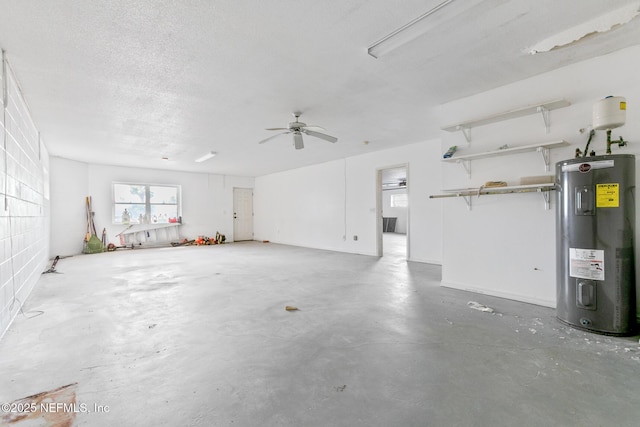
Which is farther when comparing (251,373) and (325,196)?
(325,196)

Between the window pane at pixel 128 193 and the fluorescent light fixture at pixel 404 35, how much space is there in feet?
29.9

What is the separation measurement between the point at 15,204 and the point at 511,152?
5719mm

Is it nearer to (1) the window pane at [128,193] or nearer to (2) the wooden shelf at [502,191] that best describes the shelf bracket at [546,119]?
(2) the wooden shelf at [502,191]

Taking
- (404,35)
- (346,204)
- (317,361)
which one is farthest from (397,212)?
(317,361)

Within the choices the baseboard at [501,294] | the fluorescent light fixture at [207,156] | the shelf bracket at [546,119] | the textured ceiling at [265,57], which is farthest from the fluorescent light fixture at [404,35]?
the fluorescent light fixture at [207,156]

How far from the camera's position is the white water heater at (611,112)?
248 centimetres

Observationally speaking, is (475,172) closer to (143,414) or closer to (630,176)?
(630,176)

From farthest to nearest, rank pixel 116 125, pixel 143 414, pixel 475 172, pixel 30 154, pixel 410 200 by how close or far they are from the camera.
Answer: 1. pixel 410 200
2. pixel 116 125
3. pixel 30 154
4. pixel 475 172
5. pixel 143 414

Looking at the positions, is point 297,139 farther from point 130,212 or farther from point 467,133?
point 130,212

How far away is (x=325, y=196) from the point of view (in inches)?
340

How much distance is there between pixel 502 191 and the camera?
3459 millimetres

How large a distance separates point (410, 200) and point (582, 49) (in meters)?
3.97

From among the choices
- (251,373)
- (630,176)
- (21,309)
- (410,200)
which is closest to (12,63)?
A: (21,309)

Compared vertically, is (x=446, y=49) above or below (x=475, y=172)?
above
